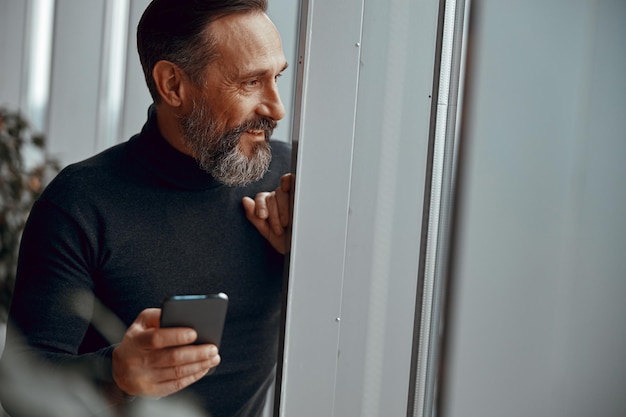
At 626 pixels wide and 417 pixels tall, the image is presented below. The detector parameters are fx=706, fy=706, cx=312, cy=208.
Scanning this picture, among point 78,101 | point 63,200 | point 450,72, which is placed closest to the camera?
point 450,72

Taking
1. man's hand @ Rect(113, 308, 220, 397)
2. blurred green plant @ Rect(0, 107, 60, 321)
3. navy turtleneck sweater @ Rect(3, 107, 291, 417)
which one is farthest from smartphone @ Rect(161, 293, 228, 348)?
blurred green plant @ Rect(0, 107, 60, 321)

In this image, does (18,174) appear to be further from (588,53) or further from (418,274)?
(588,53)

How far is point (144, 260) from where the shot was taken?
818 mm

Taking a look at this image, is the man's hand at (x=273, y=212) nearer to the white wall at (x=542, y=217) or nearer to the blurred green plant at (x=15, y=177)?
the white wall at (x=542, y=217)

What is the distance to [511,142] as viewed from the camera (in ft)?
2.14

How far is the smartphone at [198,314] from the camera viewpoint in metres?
0.66

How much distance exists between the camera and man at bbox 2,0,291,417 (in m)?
0.77

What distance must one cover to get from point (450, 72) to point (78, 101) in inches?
42.1

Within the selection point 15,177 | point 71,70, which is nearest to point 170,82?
point 71,70

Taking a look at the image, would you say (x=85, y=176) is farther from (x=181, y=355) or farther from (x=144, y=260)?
(x=181, y=355)

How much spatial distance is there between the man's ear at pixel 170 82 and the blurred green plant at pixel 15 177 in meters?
0.74

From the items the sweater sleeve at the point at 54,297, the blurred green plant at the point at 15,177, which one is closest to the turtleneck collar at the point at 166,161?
the sweater sleeve at the point at 54,297

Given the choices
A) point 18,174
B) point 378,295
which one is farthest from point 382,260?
point 18,174

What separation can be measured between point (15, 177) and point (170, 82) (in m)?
0.88
